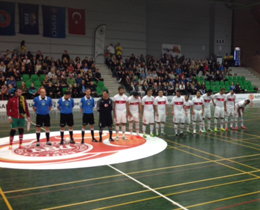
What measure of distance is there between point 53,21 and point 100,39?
16.9ft

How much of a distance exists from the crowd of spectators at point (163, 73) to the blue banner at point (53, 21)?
5222mm

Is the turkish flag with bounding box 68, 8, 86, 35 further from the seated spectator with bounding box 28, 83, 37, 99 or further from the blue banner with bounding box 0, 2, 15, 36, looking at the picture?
the seated spectator with bounding box 28, 83, 37, 99

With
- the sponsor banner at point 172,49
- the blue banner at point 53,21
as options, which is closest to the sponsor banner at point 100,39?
the blue banner at point 53,21

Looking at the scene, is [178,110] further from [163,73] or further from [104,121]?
[163,73]

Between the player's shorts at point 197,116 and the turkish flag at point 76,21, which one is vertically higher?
the turkish flag at point 76,21

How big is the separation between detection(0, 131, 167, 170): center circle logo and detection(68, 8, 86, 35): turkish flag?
19.5 metres

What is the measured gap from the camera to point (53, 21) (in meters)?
28.2

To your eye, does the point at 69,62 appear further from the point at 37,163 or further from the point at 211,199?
the point at 211,199

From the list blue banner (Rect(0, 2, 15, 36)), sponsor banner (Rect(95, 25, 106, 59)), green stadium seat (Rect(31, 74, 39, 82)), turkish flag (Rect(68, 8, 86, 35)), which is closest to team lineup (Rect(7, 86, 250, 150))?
green stadium seat (Rect(31, 74, 39, 82))

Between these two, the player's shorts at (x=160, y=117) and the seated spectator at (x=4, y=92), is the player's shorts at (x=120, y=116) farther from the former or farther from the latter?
the seated spectator at (x=4, y=92)

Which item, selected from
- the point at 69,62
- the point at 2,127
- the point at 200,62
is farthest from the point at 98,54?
the point at 2,127

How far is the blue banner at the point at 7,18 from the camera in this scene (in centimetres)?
2590

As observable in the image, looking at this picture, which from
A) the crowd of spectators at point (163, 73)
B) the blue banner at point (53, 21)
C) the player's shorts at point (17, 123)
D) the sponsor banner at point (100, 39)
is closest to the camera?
the player's shorts at point (17, 123)

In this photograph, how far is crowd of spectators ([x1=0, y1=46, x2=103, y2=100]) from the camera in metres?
21.5
